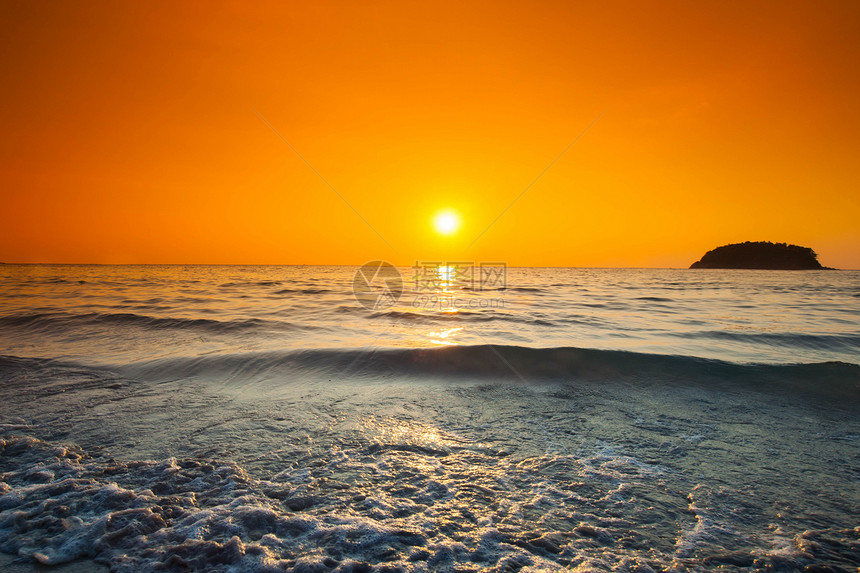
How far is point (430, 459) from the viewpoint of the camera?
9.80 ft

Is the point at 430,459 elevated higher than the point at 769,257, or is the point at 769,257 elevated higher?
the point at 769,257

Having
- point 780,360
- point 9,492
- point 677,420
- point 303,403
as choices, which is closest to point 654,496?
point 677,420

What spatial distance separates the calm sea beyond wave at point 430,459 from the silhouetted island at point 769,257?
454 feet

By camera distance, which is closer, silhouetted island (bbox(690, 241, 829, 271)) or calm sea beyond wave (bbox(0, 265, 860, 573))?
calm sea beyond wave (bbox(0, 265, 860, 573))

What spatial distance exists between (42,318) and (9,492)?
427 inches

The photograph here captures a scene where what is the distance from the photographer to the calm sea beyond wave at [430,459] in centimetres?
199

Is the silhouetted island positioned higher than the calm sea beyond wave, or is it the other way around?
the silhouetted island

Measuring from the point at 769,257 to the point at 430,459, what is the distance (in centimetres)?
14707

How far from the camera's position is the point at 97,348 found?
7.05 meters

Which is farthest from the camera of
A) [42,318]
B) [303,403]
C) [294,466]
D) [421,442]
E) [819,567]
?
[42,318]

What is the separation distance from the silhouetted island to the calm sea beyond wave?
139m

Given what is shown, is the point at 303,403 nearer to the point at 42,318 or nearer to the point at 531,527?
the point at 531,527

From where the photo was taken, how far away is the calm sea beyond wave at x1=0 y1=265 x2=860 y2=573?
199 centimetres

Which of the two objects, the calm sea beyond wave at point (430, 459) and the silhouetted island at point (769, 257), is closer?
the calm sea beyond wave at point (430, 459)
